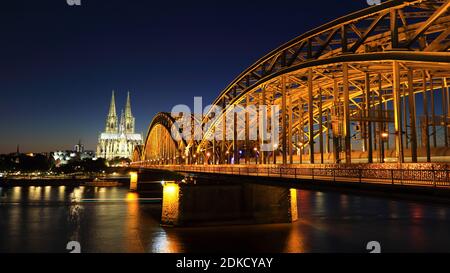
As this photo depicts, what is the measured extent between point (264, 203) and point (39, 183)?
384 feet

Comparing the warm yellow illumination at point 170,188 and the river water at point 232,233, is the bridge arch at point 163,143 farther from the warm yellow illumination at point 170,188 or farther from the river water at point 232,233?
the warm yellow illumination at point 170,188

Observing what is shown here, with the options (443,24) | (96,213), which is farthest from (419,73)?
(96,213)

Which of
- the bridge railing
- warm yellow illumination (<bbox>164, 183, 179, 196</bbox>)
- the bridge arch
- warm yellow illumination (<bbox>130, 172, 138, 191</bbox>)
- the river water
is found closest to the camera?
the bridge railing

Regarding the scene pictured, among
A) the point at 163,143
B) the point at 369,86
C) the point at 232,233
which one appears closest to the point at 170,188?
the point at 232,233

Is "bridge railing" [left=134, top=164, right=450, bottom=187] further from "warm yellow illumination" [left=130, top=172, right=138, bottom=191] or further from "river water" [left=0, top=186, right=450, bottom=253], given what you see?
"warm yellow illumination" [left=130, top=172, right=138, bottom=191]

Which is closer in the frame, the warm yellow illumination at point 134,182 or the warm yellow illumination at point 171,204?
→ the warm yellow illumination at point 171,204

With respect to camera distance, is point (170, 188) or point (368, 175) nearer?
point (368, 175)

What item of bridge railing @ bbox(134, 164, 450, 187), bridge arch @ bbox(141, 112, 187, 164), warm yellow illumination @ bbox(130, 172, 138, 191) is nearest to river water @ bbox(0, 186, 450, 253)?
bridge railing @ bbox(134, 164, 450, 187)

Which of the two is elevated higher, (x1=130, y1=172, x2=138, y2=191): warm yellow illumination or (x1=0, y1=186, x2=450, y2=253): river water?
(x1=130, y1=172, x2=138, y2=191): warm yellow illumination

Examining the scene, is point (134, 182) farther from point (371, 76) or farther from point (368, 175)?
point (368, 175)

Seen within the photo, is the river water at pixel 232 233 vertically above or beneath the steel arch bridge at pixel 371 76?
beneath

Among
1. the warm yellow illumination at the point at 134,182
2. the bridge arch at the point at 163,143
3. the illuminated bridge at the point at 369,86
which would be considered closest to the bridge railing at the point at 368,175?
the illuminated bridge at the point at 369,86

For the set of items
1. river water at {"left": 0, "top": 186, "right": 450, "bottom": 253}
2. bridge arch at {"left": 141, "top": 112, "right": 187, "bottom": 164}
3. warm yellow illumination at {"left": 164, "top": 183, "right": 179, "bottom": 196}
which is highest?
bridge arch at {"left": 141, "top": 112, "right": 187, "bottom": 164}

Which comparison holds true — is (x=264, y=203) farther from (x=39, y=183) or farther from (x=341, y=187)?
(x=39, y=183)
